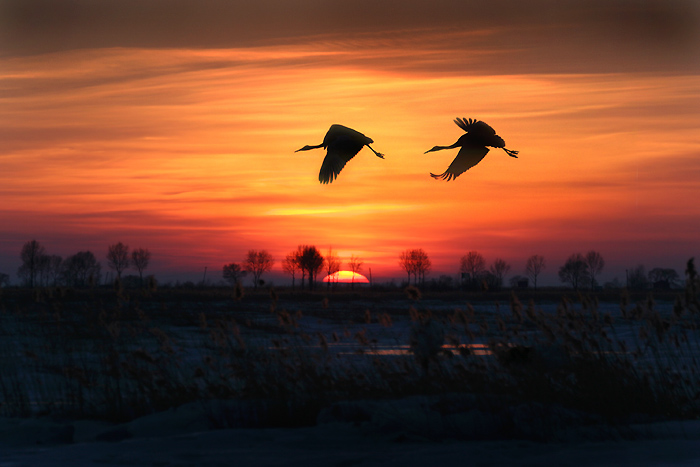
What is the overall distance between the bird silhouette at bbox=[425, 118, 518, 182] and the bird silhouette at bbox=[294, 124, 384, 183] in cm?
64

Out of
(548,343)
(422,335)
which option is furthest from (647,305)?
(422,335)

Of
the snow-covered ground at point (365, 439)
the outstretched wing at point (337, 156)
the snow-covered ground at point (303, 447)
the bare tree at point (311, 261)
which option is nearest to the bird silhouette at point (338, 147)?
the outstretched wing at point (337, 156)

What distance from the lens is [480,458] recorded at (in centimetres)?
521

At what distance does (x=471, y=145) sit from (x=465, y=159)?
17 centimetres

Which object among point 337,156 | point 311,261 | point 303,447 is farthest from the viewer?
point 311,261

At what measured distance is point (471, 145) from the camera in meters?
6.24

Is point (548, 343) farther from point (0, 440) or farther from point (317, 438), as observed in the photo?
point (0, 440)

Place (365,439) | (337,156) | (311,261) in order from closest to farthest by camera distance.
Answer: (365,439), (337,156), (311,261)

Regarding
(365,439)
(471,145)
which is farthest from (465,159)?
(365,439)

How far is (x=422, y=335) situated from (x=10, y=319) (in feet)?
53.6

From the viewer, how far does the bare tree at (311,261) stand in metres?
88.6

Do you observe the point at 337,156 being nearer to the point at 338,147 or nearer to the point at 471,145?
the point at 338,147

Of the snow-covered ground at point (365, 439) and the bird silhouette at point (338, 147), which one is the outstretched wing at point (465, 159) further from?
the snow-covered ground at point (365, 439)

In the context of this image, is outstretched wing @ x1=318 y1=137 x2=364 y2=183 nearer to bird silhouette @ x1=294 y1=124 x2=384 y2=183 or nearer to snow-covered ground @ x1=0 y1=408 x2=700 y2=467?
bird silhouette @ x1=294 y1=124 x2=384 y2=183
